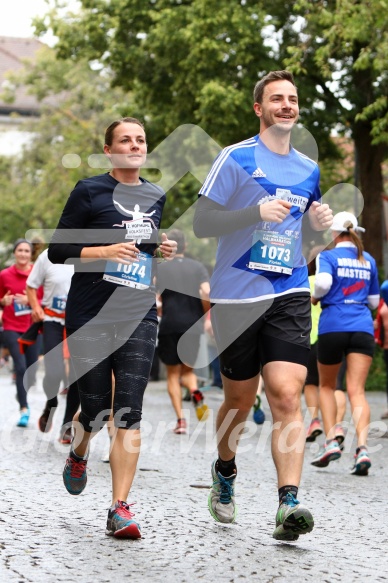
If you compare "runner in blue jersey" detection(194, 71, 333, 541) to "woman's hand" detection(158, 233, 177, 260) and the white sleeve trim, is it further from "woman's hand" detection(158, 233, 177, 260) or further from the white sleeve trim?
the white sleeve trim

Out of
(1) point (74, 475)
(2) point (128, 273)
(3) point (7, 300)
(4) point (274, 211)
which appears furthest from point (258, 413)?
(4) point (274, 211)

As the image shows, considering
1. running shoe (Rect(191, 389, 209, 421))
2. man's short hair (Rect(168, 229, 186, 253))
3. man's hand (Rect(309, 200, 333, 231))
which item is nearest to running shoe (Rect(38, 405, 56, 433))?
running shoe (Rect(191, 389, 209, 421))

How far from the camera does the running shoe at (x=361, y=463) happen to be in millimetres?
8734

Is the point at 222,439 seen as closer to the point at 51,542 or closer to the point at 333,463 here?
the point at 51,542

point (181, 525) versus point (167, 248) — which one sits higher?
point (167, 248)

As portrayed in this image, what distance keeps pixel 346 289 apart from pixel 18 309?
483cm

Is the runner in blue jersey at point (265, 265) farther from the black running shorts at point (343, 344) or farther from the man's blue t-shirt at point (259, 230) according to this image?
the black running shorts at point (343, 344)

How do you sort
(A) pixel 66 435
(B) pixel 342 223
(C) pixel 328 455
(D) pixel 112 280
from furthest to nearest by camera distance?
(A) pixel 66 435 < (B) pixel 342 223 < (C) pixel 328 455 < (D) pixel 112 280

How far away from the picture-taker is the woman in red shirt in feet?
41.5

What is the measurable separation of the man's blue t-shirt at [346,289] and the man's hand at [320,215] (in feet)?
10.8

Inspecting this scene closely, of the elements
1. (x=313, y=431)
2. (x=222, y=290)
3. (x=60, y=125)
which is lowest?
(x=313, y=431)

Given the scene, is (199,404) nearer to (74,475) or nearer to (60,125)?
(74,475)

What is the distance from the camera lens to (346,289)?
924 cm

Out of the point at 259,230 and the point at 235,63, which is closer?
the point at 259,230
